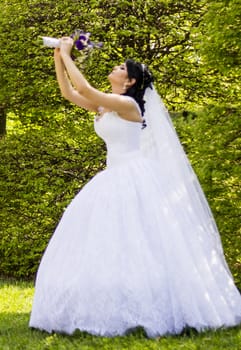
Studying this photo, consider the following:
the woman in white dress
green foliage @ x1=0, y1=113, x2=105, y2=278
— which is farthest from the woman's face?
green foliage @ x1=0, y1=113, x2=105, y2=278

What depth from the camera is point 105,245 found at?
5602 millimetres

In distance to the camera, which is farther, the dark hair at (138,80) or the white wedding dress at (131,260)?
the dark hair at (138,80)

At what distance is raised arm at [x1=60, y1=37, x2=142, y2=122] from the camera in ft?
18.6

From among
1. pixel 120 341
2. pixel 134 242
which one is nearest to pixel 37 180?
pixel 134 242

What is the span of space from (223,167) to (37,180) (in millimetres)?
4297

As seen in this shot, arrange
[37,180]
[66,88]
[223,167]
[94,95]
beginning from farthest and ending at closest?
1. [37,180]
2. [223,167]
3. [66,88]
4. [94,95]

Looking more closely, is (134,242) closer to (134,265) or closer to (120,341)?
(134,265)

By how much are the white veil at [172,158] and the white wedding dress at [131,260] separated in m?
0.05

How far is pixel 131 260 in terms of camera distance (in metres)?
5.52

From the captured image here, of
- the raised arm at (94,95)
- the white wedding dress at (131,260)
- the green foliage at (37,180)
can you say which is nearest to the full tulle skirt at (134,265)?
the white wedding dress at (131,260)

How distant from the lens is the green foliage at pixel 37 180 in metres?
12.3

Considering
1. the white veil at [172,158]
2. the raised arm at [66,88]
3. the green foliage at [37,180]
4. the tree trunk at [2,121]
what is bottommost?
the green foliage at [37,180]

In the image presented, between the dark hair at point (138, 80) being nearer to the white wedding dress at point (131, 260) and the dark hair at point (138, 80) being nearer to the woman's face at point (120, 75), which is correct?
the woman's face at point (120, 75)

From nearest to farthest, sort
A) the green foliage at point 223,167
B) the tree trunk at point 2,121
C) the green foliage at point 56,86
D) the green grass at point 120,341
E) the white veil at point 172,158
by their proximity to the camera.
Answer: the green grass at point 120,341 < the white veil at point 172,158 < the green foliage at point 223,167 < the green foliage at point 56,86 < the tree trunk at point 2,121
